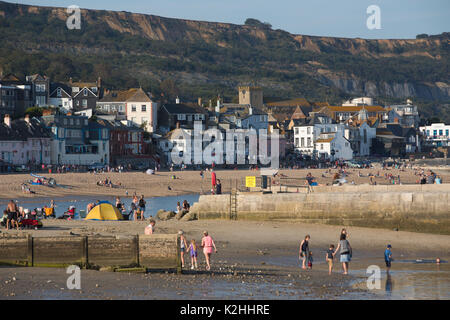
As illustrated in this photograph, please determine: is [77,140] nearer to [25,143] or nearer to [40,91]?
[25,143]

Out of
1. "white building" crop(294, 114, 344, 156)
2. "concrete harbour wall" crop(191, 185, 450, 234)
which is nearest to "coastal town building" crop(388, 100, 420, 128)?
"white building" crop(294, 114, 344, 156)

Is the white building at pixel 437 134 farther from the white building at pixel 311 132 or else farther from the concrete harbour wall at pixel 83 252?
the concrete harbour wall at pixel 83 252

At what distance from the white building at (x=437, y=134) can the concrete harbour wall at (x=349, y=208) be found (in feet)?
430

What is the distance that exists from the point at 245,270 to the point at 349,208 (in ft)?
37.4

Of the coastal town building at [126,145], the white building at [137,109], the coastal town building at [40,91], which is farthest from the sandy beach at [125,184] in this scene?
the coastal town building at [40,91]

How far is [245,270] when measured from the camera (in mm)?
20562

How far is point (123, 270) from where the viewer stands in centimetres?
1830

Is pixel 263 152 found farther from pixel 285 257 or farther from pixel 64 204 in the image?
pixel 285 257

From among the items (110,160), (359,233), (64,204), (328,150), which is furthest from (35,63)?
(359,233)

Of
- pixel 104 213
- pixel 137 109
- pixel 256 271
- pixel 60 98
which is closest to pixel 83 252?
pixel 256 271

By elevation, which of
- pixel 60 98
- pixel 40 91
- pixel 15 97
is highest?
pixel 40 91

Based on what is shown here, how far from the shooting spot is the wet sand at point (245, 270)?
→ 16.4 meters

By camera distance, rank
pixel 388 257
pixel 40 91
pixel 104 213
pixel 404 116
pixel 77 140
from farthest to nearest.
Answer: pixel 404 116 < pixel 40 91 < pixel 77 140 < pixel 104 213 < pixel 388 257
